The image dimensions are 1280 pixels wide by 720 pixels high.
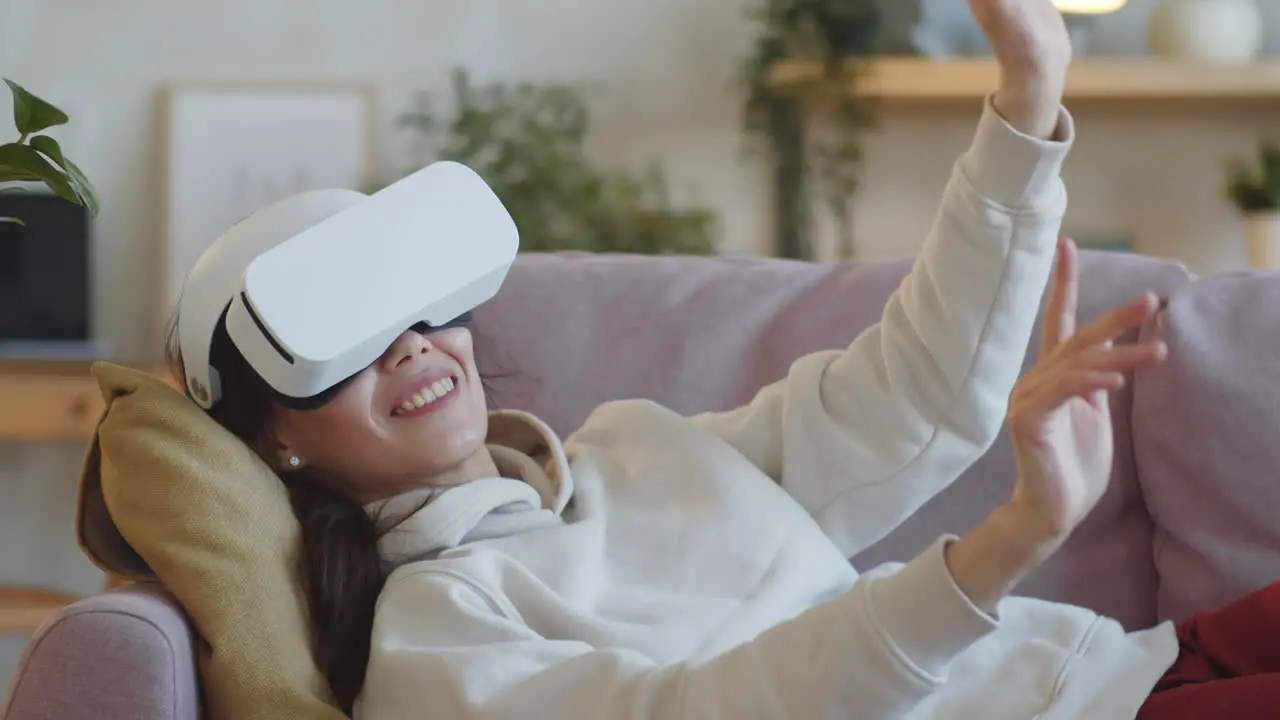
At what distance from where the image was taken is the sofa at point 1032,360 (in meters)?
1.31

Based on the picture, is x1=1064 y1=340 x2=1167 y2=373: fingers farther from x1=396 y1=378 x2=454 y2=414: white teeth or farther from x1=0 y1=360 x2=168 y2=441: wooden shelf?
x1=0 y1=360 x2=168 y2=441: wooden shelf

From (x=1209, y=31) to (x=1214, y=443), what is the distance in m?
1.58

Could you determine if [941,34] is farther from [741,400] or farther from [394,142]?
[741,400]

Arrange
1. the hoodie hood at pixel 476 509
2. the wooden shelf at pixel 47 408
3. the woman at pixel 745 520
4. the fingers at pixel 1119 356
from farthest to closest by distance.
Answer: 1. the wooden shelf at pixel 47 408
2. the hoodie hood at pixel 476 509
3. the woman at pixel 745 520
4. the fingers at pixel 1119 356

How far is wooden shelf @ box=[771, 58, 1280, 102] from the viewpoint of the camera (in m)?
2.59

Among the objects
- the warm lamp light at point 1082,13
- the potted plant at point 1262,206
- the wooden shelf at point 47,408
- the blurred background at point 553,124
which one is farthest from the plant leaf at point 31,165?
the potted plant at point 1262,206

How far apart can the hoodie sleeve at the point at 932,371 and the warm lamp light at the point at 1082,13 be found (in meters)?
1.57

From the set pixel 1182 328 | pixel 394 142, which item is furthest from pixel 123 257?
pixel 1182 328

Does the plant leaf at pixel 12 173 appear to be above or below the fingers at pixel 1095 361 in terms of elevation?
below

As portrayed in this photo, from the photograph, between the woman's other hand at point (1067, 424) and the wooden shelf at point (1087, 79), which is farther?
the wooden shelf at point (1087, 79)

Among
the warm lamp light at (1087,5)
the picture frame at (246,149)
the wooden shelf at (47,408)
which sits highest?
the warm lamp light at (1087,5)

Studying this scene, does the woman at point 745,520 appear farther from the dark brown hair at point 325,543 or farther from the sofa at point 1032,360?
the sofa at point 1032,360

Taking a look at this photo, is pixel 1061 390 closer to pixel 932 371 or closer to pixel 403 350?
pixel 932 371

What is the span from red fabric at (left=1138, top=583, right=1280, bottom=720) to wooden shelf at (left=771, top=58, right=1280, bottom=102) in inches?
66.1
